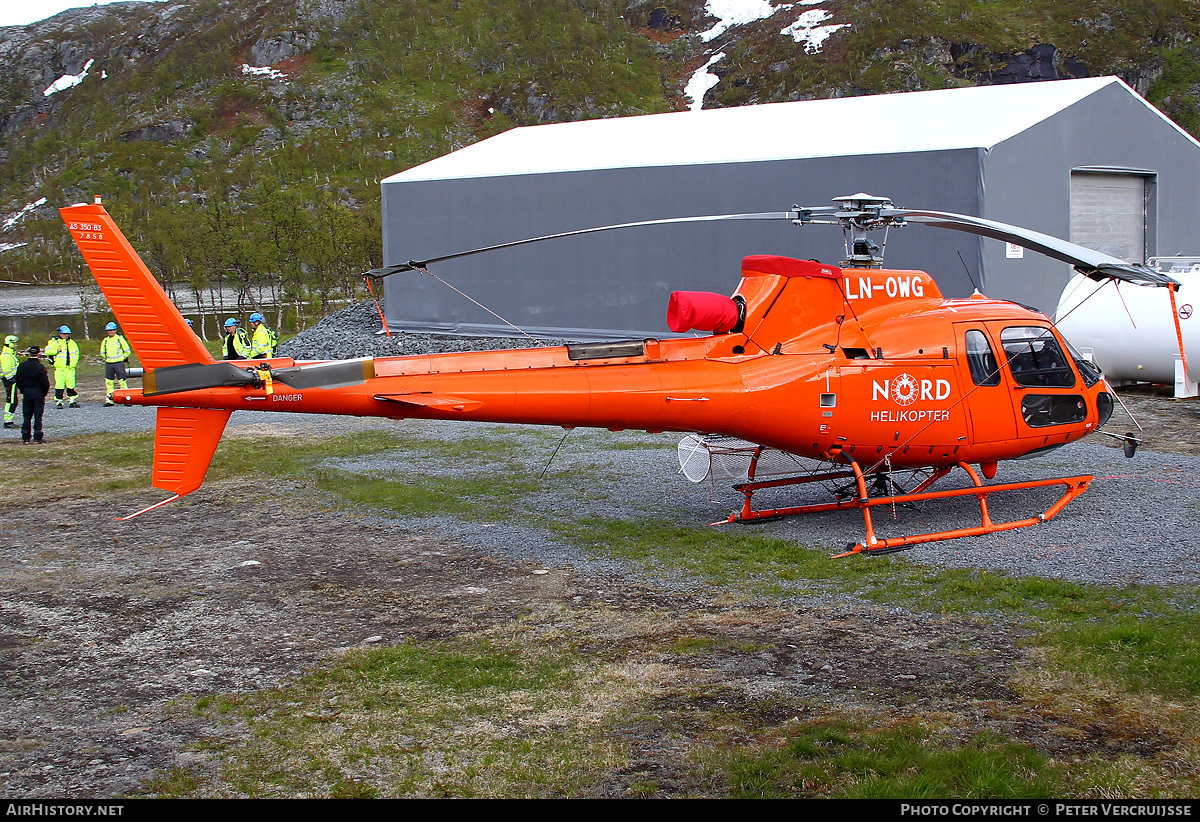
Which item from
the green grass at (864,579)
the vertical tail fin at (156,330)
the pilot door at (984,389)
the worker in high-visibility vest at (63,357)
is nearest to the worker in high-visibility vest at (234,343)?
the worker in high-visibility vest at (63,357)

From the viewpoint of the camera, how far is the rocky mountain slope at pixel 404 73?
102 meters

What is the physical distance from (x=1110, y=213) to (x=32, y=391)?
22305mm

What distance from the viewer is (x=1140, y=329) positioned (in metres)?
17.0

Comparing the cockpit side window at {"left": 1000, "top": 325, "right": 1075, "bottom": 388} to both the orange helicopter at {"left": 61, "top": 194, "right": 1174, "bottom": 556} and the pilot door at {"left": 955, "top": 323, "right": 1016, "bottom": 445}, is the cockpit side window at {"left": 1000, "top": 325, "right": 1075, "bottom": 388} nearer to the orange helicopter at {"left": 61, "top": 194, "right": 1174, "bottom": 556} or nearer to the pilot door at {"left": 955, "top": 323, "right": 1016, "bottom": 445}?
the orange helicopter at {"left": 61, "top": 194, "right": 1174, "bottom": 556}

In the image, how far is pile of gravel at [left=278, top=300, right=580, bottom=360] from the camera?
88.2ft

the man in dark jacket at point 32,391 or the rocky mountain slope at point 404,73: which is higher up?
the rocky mountain slope at point 404,73

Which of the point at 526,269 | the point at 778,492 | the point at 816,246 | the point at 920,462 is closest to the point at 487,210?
the point at 526,269

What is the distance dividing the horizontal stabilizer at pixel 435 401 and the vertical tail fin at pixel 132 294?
1.61 meters

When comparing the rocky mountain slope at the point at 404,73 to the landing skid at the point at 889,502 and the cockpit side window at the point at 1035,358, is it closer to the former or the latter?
the landing skid at the point at 889,502

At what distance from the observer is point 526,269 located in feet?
87.6

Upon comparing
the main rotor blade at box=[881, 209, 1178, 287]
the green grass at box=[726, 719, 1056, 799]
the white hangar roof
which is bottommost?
the green grass at box=[726, 719, 1056, 799]

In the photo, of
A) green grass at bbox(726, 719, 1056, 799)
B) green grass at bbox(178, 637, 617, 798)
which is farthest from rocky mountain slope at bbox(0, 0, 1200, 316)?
green grass at bbox(726, 719, 1056, 799)

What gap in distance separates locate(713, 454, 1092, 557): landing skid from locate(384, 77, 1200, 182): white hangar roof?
10.8 m

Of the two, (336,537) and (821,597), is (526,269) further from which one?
(821,597)
